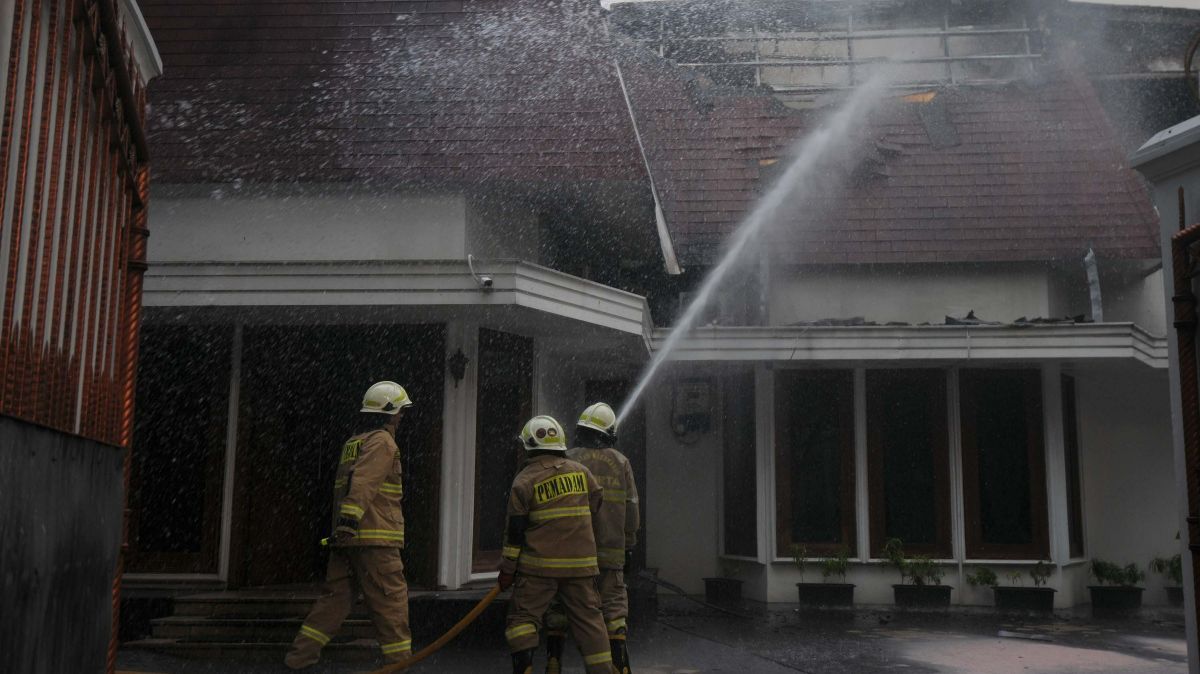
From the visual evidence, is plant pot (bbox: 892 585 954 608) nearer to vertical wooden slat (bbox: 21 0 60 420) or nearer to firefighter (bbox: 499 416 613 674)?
firefighter (bbox: 499 416 613 674)

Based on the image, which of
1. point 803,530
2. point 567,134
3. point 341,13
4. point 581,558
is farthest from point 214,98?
point 803,530

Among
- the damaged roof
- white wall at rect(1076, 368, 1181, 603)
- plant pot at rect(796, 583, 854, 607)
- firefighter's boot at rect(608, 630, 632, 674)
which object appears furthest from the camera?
white wall at rect(1076, 368, 1181, 603)

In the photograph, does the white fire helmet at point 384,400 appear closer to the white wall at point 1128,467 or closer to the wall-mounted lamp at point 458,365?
the wall-mounted lamp at point 458,365

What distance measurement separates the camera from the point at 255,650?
797 cm

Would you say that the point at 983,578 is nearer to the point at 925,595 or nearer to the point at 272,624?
the point at 925,595

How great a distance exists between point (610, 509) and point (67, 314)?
4.77 meters

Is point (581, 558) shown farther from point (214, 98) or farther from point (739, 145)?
point (739, 145)

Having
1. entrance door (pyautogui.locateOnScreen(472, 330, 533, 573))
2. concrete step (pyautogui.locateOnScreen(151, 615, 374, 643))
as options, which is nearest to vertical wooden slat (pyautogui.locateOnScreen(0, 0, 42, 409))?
concrete step (pyautogui.locateOnScreen(151, 615, 374, 643))

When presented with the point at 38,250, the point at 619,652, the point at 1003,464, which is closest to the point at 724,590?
the point at 1003,464

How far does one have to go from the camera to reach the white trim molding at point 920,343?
11320mm

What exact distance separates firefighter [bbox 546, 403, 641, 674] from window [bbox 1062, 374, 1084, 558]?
665 centimetres

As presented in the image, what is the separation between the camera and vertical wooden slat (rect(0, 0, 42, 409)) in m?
3.09

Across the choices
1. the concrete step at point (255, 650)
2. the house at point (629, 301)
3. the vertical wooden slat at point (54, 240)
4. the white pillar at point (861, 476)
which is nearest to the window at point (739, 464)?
the house at point (629, 301)

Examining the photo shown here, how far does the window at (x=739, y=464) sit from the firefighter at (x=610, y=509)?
4.69 m
